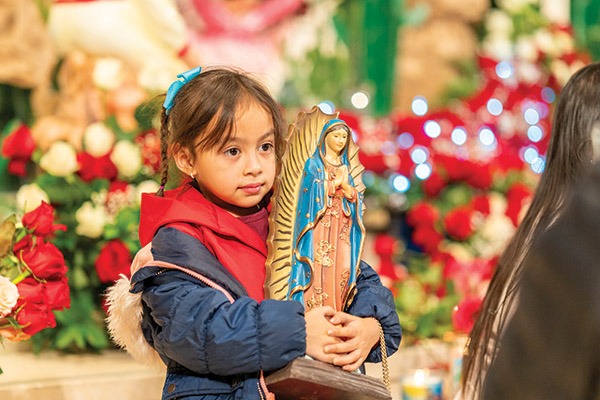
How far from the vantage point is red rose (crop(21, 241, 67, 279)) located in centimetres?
232

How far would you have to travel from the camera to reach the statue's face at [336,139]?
196 centimetres

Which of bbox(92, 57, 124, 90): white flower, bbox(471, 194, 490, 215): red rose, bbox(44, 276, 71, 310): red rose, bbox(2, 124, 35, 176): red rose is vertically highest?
bbox(92, 57, 124, 90): white flower

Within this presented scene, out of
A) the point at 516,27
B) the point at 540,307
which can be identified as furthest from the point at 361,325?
the point at 516,27

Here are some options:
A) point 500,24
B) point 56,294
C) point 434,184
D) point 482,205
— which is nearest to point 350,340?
point 56,294

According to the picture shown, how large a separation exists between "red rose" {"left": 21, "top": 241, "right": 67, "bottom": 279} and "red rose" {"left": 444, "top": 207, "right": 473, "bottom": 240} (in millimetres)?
2546

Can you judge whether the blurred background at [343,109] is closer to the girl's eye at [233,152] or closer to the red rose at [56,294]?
the red rose at [56,294]

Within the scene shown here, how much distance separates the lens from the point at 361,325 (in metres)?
1.89

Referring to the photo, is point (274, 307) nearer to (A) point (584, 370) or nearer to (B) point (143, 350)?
(B) point (143, 350)

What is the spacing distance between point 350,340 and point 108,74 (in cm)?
280

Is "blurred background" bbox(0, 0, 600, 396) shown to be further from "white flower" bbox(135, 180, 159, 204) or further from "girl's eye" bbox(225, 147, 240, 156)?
"girl's eye" bbox(225, 147, 240, 156)

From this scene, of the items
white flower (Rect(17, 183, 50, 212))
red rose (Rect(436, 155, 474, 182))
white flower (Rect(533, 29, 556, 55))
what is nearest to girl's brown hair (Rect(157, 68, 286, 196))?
white flower (Rect(17, 183, 50, 212))

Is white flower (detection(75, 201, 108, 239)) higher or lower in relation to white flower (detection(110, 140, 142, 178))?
lower

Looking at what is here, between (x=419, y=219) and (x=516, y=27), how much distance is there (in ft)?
7.94

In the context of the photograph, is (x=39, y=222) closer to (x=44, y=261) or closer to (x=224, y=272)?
(x=44, y=261)
